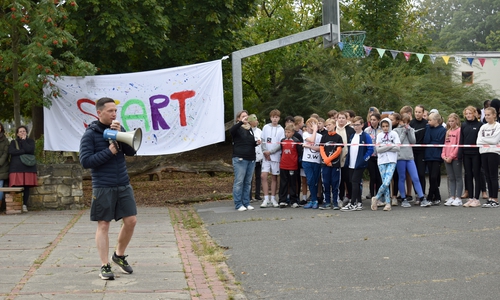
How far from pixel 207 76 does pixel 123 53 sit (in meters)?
5.41

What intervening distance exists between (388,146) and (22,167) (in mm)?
7137

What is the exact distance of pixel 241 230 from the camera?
35.6 ft

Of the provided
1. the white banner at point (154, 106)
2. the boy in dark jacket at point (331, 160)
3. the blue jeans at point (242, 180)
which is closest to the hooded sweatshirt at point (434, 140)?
the boy in dark jacket at point (331, 160)

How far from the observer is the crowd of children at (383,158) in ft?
42.4

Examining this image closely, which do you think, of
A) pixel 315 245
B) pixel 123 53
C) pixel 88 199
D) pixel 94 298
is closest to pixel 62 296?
pixel 94 298

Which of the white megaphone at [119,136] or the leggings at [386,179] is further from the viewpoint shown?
the leggings at [386,179]

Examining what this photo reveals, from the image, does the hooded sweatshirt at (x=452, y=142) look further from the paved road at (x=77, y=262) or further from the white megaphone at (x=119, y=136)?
the white megaphone at (x=119, y=136)

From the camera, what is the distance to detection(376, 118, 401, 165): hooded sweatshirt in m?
12.9

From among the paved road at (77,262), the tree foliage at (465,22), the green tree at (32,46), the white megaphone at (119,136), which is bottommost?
the paved road at (77,262)

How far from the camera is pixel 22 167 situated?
558 inches

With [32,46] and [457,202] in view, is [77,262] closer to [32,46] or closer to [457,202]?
[32,46]

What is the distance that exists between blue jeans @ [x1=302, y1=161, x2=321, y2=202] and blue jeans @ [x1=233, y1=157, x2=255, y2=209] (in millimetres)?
1049

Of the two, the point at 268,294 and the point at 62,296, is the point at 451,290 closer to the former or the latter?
the point at 268,294

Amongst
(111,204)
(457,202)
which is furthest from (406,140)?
(111,204)
